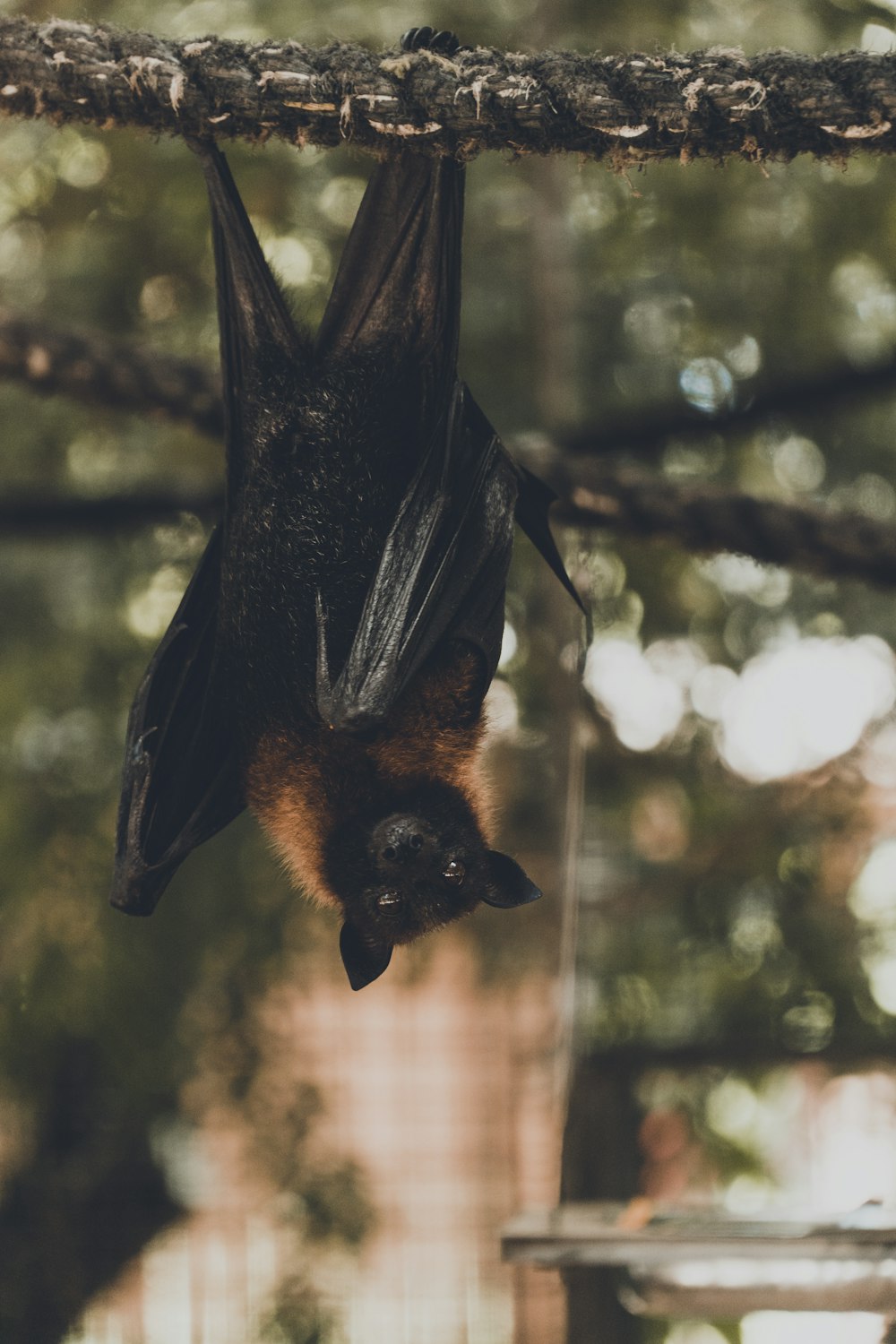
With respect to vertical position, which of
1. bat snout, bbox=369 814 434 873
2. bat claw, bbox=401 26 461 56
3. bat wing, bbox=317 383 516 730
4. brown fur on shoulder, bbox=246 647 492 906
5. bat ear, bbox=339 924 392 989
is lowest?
bat ear, bbox=339 924 392 989

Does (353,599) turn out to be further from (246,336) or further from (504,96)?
(504,96)

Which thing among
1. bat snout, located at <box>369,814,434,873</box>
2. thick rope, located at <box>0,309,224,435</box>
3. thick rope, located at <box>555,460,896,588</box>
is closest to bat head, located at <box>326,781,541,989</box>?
bat snout, located at <box>369,814,434,873</box>

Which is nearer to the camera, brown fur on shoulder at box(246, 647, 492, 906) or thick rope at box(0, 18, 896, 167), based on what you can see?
thick rope at box(0, 18, 896, 167)

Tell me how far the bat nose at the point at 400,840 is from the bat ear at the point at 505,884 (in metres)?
0.15

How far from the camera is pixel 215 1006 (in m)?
4.71

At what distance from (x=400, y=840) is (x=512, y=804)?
3.05m

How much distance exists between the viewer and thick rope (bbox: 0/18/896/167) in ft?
4.57

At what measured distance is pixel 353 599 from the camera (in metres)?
1.88

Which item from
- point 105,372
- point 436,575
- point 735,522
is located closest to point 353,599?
point 436,575

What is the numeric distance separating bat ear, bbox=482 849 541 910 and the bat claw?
3.87 ft

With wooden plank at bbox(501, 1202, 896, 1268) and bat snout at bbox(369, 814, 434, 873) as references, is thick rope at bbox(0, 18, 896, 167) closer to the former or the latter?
bat snout at bbox(369, 814, 434, 873)

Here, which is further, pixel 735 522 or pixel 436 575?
pixel 735 522

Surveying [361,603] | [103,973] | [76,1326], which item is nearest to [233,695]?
[361,603]

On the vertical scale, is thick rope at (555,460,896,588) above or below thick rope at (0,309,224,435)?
below
